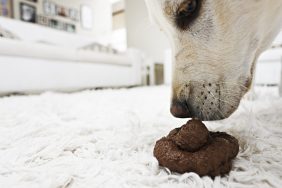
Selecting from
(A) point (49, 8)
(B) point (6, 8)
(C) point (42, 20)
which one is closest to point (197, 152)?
(B) point (6, 8)

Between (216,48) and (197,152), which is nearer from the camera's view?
(197,152)

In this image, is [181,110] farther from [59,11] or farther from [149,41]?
[59,11]

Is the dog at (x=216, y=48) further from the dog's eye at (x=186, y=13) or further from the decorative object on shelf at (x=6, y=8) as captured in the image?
the decorative object on shelf at (x=6, y=8)

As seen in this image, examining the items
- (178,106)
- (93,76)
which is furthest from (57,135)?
(93,76)

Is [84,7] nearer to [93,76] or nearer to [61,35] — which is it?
[61,35]

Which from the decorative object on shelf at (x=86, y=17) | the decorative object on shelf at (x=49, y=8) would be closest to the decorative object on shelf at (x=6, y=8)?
the decorative object on shelf at (x=49, y=8)

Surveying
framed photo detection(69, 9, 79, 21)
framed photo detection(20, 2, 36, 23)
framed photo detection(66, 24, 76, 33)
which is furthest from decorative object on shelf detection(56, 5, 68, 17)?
framed photo detection(20, 2, 36, 23)
